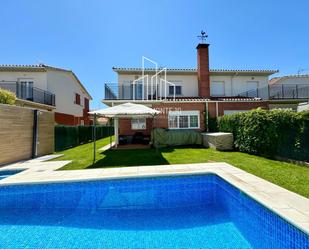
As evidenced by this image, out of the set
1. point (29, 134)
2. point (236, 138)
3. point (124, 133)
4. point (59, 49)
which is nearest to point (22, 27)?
point (59, 49)

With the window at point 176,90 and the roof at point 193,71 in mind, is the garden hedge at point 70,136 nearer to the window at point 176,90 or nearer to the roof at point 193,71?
the roof at point 193,71

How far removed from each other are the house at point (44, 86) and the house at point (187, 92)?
30.5ft

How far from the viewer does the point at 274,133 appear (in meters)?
11.5

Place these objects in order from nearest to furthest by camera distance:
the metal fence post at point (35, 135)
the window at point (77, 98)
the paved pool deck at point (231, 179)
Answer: the paved pool deck at point (231, 179)
the metal fence post at point (35, 135)
the window at point (77, 98)

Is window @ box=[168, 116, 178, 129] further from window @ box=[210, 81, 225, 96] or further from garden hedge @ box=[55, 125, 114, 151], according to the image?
garden hedge @ box=[55, 125, 114, 151]

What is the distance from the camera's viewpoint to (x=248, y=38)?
19312 mm

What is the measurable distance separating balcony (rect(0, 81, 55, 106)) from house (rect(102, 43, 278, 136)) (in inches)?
374

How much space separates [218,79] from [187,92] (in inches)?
180

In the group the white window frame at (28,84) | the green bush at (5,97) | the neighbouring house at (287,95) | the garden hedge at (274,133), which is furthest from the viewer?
the white window frame at (28,84)

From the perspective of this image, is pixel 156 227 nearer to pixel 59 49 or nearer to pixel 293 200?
pixel 293 200

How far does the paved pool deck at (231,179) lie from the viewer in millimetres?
4578

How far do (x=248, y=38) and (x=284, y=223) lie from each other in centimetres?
1926

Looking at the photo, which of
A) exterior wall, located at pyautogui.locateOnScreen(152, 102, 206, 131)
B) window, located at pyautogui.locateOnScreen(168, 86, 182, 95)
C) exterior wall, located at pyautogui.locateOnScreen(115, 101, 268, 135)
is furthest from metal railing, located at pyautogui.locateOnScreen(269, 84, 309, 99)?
window, located at pyautogui.locateOnScreen(168, 86, 182, 95)

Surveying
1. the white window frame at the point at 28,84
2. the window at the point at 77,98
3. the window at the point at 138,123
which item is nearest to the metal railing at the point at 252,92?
the window at the point at 138,123
